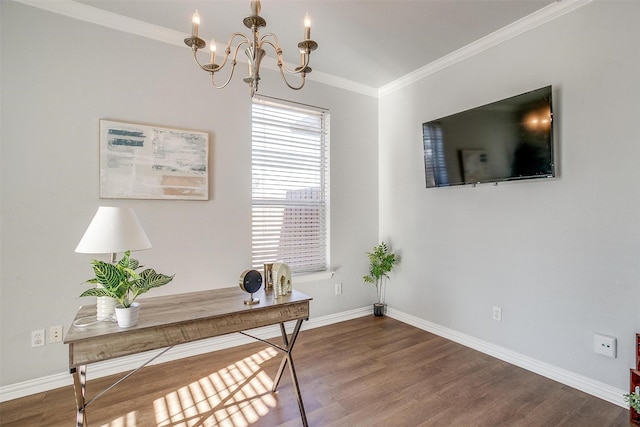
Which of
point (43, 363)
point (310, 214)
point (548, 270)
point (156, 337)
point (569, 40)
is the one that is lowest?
point (43, 363)

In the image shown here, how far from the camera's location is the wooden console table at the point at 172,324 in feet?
4.56

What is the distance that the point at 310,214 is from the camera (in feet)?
11.6

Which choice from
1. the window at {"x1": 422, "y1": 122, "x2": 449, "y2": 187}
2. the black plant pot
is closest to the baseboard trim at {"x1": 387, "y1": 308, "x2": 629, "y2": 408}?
the black plant pot

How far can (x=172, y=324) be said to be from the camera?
5.06 feet

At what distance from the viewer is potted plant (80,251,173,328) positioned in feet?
4.79

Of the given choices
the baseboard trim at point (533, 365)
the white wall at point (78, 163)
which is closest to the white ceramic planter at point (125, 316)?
the white wall at point (78, 163)

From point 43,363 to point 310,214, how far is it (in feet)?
8.23

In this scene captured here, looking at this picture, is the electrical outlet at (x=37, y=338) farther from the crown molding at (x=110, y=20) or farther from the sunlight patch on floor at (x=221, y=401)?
the crown molding at (x=110, y=20)

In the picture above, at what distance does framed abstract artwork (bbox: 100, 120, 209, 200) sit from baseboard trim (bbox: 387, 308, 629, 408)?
267cm

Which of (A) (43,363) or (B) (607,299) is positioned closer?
(B) (607,299)

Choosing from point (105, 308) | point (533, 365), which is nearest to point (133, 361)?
point (105, 308)

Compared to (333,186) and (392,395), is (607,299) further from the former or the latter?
(333,186)

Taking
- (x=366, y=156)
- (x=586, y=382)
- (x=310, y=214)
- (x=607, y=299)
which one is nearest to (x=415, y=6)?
(x=366, y=156)

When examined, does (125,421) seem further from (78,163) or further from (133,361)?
(78,163)
